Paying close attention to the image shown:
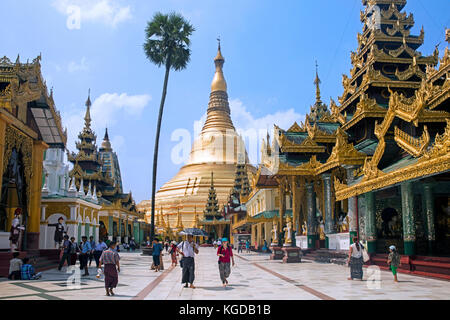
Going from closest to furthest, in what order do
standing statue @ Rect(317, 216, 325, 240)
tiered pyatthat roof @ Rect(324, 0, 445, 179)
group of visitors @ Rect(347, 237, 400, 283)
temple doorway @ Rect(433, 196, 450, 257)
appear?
group of visitors @ Rect(347, 237, 400, 283) < temple doorway @ Rect(433, 196, 450, 257) < tiered pyatthat roof @ Rect(324, 0, 445, 179) < standing statue @ Rect(317, 216, 325, 240)

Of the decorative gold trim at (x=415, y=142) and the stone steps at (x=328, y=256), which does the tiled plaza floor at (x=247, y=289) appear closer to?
the decorative gold trim at (x=415, y=142)

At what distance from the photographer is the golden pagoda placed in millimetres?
76312

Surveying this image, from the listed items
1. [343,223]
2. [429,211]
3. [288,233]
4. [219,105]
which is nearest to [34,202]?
[288,233]

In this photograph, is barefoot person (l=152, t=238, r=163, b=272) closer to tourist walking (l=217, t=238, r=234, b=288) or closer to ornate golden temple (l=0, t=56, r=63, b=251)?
ornate golden temple (l=0, t=56, r=63, b=251)

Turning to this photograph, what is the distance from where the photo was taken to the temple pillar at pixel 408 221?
16375mm

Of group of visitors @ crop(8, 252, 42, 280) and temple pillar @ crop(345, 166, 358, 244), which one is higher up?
temple pillar @ crop(345, 166, 358, 244)

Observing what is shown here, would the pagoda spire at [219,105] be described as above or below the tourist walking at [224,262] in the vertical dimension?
above

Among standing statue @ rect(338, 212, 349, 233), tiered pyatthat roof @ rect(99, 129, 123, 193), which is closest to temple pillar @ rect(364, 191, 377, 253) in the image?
standing statue @ rect(338, 212, 349, 233)

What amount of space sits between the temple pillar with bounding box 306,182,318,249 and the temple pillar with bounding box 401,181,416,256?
10.8m

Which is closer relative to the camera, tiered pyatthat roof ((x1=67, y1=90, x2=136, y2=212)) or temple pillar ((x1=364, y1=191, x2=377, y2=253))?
temple pillar ((x1=364, y1=191, x2=377, y2=253))

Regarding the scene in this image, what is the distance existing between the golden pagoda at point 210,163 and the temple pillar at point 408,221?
5773cm

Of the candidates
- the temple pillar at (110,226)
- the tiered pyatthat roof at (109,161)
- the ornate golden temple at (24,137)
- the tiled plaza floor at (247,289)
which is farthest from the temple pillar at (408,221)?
the tiered pyatthat roof at (109,161)

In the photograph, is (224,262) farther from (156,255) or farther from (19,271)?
→ (156,255)

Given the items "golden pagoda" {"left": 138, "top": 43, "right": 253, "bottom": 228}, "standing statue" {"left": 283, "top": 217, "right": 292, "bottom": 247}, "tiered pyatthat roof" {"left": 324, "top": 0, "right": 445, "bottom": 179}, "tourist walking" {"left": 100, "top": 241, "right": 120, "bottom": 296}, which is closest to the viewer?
"tourist walking" {"left": 100, "top": 241, "right": 120, "bottom": 296}
